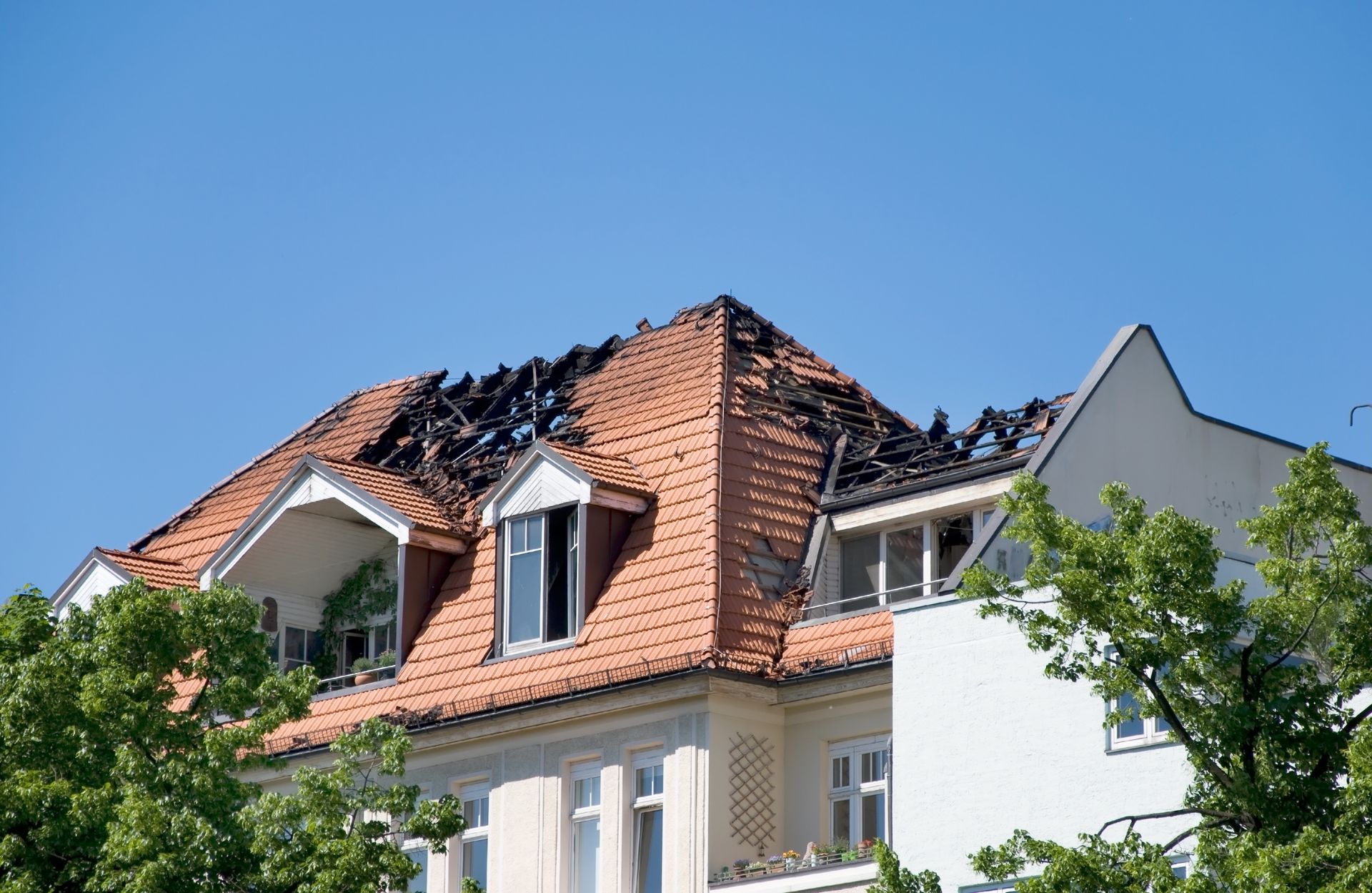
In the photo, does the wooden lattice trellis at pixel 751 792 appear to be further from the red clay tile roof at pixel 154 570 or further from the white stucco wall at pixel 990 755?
the red clay tile roof at pixel 154 570

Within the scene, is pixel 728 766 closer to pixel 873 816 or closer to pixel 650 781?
pixel 650 781

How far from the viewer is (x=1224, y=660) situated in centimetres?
2272

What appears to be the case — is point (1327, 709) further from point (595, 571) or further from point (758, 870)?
point (595, 571)

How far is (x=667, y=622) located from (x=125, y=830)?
9.03m

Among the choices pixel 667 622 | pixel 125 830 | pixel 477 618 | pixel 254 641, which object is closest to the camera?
pixel 125 830

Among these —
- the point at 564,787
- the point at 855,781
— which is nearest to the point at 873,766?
the point at 855,781

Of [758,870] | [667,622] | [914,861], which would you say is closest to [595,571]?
[667,622]

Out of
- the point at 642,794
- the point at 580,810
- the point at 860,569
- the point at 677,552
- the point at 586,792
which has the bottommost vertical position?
the point at 580,810

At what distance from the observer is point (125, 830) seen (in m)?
28.2

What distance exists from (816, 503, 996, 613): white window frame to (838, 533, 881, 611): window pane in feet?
0.09

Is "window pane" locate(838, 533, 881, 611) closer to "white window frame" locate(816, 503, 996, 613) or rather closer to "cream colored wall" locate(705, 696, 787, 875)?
"white window frame" locate(816, 503, 996, 613)

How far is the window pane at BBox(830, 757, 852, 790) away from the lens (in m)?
33.7

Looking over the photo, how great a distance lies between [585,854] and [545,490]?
5.34m

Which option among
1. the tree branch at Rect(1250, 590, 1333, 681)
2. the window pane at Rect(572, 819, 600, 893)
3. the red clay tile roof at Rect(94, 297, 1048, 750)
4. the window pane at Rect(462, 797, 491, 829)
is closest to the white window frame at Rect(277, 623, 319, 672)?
the red clay tile roof at Rect(94, 297, 1048, 750)
